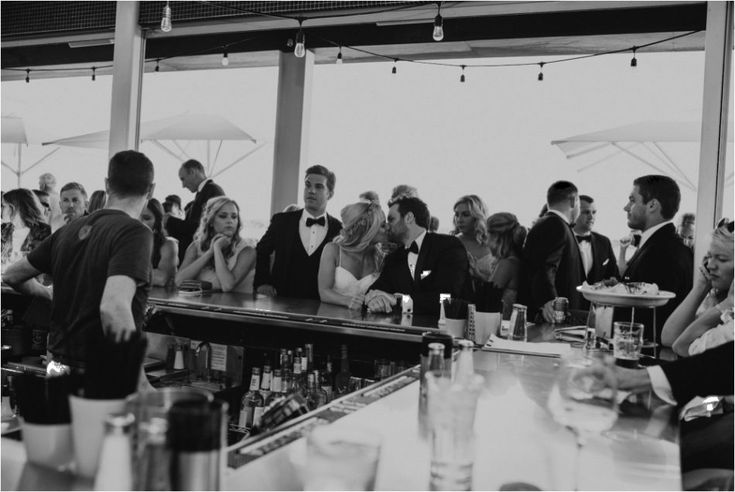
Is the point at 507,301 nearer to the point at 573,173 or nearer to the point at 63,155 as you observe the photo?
the point at 573,173

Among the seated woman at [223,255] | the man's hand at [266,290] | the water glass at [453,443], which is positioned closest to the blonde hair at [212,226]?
the seated woman at [223,255]

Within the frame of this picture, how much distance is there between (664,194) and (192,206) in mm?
3949

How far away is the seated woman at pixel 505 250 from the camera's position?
16.1 feet

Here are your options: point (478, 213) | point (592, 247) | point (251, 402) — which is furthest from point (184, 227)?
point (592, 247)

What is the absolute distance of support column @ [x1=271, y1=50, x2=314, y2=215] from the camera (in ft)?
24.4

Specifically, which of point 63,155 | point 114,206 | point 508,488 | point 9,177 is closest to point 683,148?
point 114,206

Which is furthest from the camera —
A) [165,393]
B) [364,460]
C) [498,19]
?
[498,19]

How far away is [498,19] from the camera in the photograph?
6449mm

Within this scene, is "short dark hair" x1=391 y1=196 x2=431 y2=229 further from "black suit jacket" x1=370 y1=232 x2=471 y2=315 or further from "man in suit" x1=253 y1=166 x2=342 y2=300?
Answer: "man in suit" x1=253 y1=166 x2=342 y2=300

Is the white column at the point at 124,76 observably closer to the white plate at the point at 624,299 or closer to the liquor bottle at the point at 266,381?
the liquor bottle at the point at 266,381

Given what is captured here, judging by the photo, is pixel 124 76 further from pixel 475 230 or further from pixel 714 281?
pixel 714 281

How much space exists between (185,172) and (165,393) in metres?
5.75

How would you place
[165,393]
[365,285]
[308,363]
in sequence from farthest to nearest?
[365,285] < [308,363] < [165,393]

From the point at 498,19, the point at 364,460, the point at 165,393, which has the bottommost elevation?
the point at 364,460
